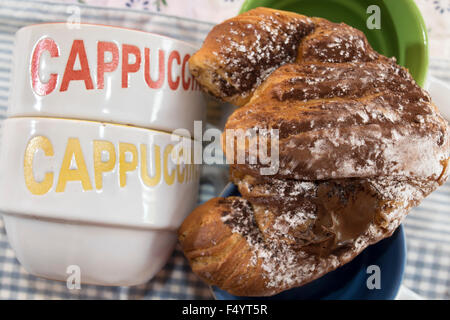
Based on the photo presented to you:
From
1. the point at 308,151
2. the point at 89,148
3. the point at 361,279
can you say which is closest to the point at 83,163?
the point at 89,148

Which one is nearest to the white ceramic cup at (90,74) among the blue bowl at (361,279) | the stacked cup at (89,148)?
the stacked cup at (89,148)

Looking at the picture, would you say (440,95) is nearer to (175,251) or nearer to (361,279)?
(361,279)

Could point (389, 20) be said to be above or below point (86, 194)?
above

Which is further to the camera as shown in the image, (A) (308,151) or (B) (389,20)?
(B) (389,20)

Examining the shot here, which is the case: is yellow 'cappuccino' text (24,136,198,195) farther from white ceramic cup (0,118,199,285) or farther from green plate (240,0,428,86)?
green plate (240,0,428,86)

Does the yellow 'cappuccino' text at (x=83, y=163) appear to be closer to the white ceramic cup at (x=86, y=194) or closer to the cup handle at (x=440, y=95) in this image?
the white ceramic cup at (x=86, y=194)
